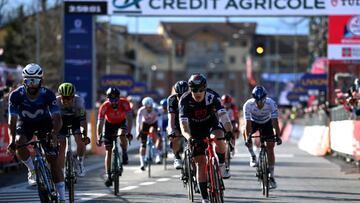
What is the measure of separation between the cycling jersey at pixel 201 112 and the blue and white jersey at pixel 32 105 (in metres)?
1.73

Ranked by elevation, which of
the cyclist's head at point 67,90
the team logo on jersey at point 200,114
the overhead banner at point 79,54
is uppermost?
the overhead banner at point 79,54

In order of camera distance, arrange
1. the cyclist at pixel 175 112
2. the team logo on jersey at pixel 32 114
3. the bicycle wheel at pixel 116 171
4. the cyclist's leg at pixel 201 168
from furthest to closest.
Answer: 1. the bicycle wheel at pixel 116 171
2. the cyclist at pixel 175 112
3. the cyclist's leg at pixel 201 168
4. the team logo on jersey at pixel 32 114

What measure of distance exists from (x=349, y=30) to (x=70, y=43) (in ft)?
31.2

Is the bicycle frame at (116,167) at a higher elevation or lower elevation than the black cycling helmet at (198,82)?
lower

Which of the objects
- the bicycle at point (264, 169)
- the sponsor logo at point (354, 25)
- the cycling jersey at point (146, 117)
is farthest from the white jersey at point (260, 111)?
the sponsor logo at point (354, 25)

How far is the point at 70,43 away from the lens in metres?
31.6

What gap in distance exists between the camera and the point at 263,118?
55.0 feet

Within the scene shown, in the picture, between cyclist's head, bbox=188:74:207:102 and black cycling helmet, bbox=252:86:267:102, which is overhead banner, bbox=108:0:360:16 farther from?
cyclist's head, bbox=188:74:207:102

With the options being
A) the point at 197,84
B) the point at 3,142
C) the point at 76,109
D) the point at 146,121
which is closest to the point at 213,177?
the point at 197,84

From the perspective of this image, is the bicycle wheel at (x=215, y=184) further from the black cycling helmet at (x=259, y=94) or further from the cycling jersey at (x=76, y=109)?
the black cycling helmet at (x=259, y=94)

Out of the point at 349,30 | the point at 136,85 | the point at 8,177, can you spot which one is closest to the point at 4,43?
the point at 136,85

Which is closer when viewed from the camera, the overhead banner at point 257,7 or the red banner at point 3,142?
the red banner at point 3,142

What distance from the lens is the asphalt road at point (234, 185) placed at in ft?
49.8

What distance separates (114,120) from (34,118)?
17.8 ft
